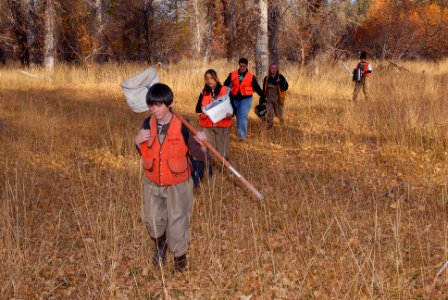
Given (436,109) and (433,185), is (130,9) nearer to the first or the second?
(436,109)

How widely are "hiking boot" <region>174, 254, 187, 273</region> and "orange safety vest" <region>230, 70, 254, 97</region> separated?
16.0ft

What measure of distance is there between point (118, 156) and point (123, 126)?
2.28 m

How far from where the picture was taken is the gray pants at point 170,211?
3484 millimetres

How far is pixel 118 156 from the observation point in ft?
23.7

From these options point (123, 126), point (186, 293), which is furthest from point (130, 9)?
point (186, 293)

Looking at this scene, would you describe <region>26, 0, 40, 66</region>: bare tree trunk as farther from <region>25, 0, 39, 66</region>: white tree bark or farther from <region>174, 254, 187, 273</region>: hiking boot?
<region>174, 254, 187, 273</region>: hiking boot

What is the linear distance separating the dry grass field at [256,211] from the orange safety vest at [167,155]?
0.87 metres

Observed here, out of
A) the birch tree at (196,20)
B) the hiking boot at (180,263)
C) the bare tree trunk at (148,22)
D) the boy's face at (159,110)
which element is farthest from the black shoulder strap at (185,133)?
the birch tree at (196,20)

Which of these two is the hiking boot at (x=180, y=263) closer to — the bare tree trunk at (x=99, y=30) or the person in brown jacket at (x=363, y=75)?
the person in brown jacket at (x=363, y=75)

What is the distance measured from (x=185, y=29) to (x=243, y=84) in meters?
18.3

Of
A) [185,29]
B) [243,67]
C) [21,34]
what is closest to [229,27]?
[185,29]

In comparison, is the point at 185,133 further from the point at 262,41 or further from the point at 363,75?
the point at 363,75

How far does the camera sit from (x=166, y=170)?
3.38 metres

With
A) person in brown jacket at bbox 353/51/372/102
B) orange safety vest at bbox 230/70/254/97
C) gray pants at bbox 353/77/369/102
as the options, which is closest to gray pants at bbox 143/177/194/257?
orange safety vest at bbox 230/70/254/97
